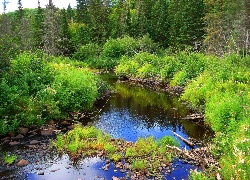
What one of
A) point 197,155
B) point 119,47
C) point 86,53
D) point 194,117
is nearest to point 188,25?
point 119,47

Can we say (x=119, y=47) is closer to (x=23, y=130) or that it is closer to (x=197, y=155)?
(x=23, y=130)

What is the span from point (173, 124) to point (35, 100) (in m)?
9.88

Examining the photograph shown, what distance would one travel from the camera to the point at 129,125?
69.3ft

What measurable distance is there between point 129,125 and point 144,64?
19187 millimetres

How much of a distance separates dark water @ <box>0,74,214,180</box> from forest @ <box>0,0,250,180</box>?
1.43 m

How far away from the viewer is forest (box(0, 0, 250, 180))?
53.5ft

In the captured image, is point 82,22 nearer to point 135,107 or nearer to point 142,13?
point 142,13

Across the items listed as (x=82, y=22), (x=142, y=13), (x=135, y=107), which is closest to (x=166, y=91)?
(x=135, y=107)

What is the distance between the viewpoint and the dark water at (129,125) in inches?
549

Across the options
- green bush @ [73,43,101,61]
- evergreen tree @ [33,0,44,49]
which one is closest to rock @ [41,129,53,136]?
green bush @ [73,43,101,61]

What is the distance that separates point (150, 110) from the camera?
25.7 metres

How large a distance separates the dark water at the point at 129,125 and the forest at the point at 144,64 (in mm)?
1432

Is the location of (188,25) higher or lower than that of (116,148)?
higher

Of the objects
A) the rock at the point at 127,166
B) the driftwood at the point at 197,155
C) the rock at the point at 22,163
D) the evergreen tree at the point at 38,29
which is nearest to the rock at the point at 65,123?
the rock at the point at 22,163
